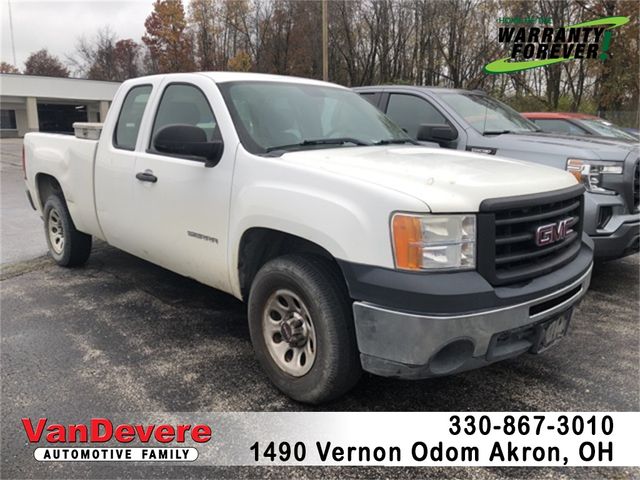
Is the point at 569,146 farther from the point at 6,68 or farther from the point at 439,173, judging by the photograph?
the point at 6,68

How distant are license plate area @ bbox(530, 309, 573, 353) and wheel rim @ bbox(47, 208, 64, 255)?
4982 mm

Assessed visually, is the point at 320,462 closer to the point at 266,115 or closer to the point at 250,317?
the point at 250,317

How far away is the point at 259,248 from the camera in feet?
11.2

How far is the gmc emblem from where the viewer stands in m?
2.85

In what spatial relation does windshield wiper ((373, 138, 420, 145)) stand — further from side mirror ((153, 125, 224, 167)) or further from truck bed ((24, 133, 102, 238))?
truck bed ((24, 133, 102, 238))

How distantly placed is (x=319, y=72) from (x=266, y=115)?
41065 millimetres

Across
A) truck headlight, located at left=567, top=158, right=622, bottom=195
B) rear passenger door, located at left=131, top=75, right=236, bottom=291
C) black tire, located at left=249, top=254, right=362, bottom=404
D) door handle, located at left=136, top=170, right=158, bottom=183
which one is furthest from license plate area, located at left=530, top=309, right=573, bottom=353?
door handle, located at left=136, top=170, right=158, bottom=183

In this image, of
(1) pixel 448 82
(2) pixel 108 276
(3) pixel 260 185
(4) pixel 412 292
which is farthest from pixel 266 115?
(1) pixel 448 82

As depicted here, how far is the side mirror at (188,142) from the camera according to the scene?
3.38 metres

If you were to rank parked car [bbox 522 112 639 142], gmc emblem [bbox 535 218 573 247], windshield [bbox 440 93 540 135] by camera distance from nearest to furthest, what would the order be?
1. gmc emblem [bbox 535 218 573 247]
2. windshield [bbox 440 93 540 135]
3. parked car [bbox 522 112 639 142]

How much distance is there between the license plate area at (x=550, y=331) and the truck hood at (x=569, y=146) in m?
2.71

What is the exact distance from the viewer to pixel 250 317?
131 inches

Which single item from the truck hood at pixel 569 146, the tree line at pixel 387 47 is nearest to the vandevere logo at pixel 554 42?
the tree line at pixel 387 47

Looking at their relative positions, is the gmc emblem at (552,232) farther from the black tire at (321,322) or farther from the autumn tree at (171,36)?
the autumn tree at (171,36)
